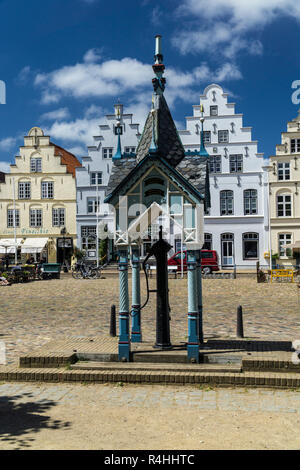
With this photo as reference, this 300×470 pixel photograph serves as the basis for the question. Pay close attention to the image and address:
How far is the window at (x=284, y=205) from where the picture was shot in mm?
39906

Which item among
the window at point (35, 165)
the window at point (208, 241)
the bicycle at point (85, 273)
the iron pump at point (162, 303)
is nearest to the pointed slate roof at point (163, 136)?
the iron pump at point (162, 303)

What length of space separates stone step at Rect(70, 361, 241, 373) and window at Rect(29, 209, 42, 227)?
38335 millimetres

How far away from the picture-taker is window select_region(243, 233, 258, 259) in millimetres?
40250

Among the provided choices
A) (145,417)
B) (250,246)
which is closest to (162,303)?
(145,417)

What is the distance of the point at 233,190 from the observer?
40750 mm

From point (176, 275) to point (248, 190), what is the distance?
14539 millimetres

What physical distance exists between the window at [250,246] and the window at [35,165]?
19.2 metres

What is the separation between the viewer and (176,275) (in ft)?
95.8

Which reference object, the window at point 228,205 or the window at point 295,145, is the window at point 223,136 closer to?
the window at point 228,205

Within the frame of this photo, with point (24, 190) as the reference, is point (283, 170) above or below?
above

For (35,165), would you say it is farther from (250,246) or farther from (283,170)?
(283,170)

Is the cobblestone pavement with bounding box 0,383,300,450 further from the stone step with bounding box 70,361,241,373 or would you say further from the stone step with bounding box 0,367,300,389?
the stone step with bounding box 70,361,241,373

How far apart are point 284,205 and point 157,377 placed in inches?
1378
